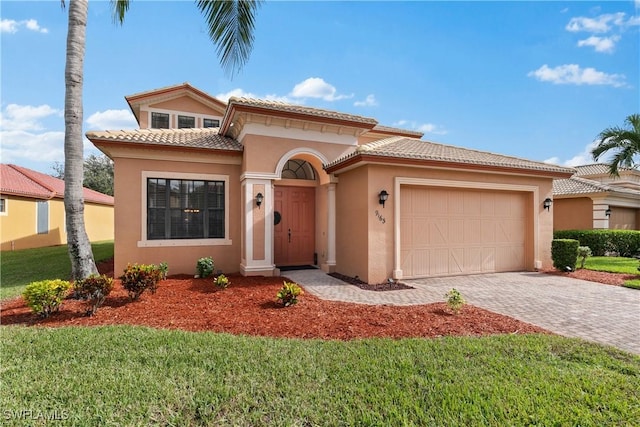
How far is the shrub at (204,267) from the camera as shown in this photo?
876cm

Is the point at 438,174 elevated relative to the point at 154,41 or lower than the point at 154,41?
lower

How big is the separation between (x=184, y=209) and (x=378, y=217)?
245 inches

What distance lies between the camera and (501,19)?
969 centimetres

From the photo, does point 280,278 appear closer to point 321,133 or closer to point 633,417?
point 321,133

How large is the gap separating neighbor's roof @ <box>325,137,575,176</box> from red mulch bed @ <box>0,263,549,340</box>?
4090 mm

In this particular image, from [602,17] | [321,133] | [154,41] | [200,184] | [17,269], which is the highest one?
[602,17]

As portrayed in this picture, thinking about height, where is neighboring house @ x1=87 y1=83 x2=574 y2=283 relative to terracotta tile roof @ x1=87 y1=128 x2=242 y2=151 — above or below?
below

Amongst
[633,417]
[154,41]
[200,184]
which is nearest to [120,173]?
[200,184]

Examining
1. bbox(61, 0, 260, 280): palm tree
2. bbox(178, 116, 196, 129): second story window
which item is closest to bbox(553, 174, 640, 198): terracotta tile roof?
bbox(61, 0, 260, 280): palm tree

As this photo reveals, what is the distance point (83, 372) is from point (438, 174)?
9.18 metres

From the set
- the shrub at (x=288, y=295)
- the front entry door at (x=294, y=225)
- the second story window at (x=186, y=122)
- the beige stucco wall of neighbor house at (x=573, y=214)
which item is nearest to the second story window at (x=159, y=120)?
the second story window at (x=186, y=122)

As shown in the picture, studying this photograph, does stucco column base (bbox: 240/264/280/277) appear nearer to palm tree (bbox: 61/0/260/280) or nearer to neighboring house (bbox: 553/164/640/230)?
palm tree (bbox: 61/0/260/280)

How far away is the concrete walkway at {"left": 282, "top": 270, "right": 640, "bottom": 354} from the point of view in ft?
16.5

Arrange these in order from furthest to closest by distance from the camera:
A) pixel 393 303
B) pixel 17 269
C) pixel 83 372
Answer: pixel 17 269 < pixel 393 303 < pixel 83 372
